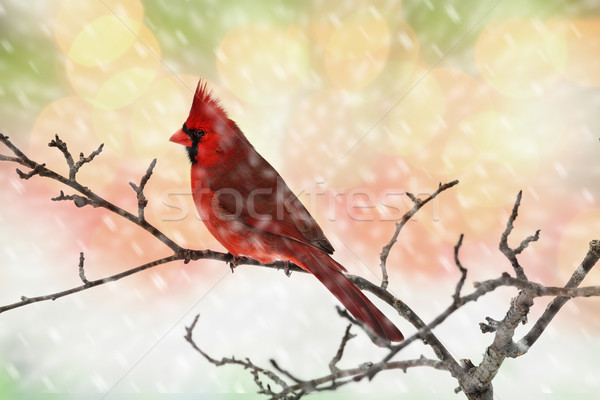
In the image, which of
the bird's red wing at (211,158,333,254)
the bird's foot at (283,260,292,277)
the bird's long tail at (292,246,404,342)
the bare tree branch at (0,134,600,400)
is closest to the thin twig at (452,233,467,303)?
the bare tree branch at (0,134,600,400)

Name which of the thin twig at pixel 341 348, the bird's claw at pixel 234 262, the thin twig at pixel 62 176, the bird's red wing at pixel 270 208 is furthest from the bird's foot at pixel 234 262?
the thin twig at pixel 341 348

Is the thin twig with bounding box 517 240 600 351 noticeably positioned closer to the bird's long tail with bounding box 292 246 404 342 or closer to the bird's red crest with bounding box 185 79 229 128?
the bird's long tail with bounding box 292 246 404 342

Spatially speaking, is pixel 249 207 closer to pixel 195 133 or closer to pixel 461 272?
pixel 195 133

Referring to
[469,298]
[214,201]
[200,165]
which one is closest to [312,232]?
[214,201]

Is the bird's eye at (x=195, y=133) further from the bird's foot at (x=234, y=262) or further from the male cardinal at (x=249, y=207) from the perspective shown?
the bird's foot at (x=234, y=262)

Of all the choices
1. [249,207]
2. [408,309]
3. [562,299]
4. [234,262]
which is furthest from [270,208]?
[562,299]

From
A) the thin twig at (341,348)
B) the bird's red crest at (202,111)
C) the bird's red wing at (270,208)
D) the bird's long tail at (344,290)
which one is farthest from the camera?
the bird's red crest at (202,111)
